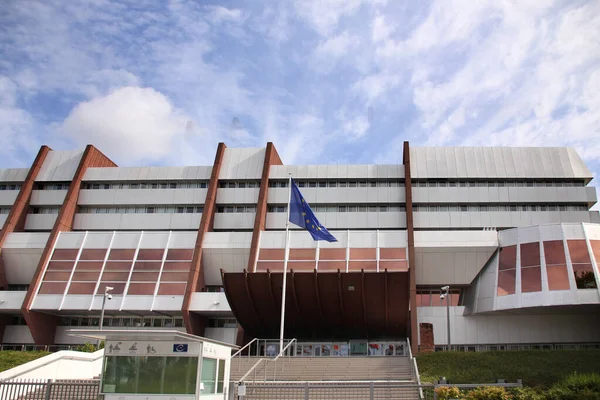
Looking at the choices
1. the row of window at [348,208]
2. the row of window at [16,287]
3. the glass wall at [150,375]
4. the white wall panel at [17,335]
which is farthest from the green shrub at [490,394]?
the row of window at [16,287]

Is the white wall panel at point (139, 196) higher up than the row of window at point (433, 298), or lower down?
higher up

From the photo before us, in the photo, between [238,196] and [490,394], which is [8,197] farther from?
[490,394]

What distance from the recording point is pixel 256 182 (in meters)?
48.3

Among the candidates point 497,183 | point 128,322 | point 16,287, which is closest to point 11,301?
point 16,287

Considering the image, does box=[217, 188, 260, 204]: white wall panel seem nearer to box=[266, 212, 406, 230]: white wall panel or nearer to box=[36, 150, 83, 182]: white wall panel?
box=[266, 212, 406, 230]: white wall panel

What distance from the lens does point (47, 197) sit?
1938 inches

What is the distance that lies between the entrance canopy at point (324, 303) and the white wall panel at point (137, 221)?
41.8 feet

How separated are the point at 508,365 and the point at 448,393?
14.0m

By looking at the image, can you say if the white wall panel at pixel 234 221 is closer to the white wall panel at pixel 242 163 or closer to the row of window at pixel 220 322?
the white wall panel at pixel 242 163

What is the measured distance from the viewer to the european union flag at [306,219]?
33.8 meters

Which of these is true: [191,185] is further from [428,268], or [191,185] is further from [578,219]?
[578,219]

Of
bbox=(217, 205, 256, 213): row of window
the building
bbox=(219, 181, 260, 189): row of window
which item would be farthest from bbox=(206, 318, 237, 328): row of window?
bbox=(219, 181, 260, 189): row of window

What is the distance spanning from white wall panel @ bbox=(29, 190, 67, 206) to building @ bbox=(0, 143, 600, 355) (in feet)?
0.34

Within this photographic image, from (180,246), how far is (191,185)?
7581 millimetres
